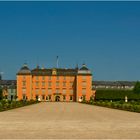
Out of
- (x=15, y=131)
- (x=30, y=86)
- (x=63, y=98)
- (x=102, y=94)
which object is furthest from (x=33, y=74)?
(x=15, y=131)

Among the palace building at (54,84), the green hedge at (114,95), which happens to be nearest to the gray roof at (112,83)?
the palace building at (54,84)

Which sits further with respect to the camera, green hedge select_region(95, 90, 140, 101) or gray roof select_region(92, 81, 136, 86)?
gray roof select_region(92, 81, 136, 86)

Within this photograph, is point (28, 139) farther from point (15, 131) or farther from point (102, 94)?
point (102, 94)

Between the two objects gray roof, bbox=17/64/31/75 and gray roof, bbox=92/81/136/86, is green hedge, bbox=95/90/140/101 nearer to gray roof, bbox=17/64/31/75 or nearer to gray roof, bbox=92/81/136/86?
gray roof, bbox=17/64/31/75

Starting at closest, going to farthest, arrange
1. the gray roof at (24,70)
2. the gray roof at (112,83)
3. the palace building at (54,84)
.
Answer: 1. the palace building at (54,84)
2. the gray roof at (24,70)
3. the gray roof at (112,83)

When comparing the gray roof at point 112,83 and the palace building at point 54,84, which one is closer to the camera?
the palace building at point 54,84

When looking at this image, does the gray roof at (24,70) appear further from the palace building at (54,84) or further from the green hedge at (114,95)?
the green hedge at (114,95)

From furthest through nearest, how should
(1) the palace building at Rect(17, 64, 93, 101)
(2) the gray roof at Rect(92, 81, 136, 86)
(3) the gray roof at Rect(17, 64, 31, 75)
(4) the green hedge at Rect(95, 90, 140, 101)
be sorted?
(2) the gray roof at Rect(92, 81, 136, 86) → (3) the gray roof at Rect(17, 64, 31, 75) → (1) the palace building at Rect(17, 64, 93, 101) → (4) the green hedge at Rect(95, 90, 140, 101)

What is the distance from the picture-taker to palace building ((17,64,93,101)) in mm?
91562

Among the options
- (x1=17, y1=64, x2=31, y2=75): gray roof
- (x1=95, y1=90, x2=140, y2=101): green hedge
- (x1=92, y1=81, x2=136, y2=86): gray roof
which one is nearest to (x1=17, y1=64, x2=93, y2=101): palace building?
(x1=17, y1=64, x2=31, y2=75): gray roof

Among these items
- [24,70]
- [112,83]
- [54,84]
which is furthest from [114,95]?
[112,83]

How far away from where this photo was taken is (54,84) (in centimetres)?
9538

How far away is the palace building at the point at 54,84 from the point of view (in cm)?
9156

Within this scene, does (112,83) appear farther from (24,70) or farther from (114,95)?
(114,95)
